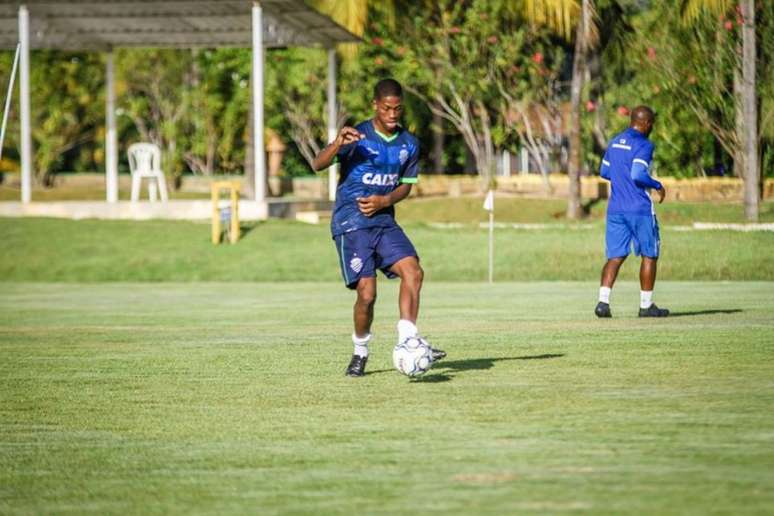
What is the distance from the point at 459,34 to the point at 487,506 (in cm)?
3489

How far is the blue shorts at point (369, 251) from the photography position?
1068cm

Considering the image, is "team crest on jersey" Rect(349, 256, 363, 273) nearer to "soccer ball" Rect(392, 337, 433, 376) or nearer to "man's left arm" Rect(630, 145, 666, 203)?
"soccer ball" Rect(392, 337, 433, 376)

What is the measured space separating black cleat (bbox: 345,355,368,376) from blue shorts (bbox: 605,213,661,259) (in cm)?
528

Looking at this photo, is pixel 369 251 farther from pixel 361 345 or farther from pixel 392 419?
pixel 392 419

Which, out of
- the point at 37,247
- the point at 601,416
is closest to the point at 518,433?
the point at 601,416

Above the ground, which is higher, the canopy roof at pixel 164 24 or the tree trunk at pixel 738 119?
the canopy roof at pixel 164 24

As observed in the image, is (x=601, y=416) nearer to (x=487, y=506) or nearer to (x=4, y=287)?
(x=487, y=506)

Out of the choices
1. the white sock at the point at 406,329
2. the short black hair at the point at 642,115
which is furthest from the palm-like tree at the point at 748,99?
the white sock at the point at 406,329

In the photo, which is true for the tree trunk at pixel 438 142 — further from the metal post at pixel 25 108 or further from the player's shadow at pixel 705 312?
the player's shadow at pixel 705 312

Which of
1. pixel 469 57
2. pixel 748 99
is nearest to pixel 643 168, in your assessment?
pixel 748 99

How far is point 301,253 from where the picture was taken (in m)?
26.9

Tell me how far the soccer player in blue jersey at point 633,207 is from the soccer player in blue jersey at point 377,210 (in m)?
5.06

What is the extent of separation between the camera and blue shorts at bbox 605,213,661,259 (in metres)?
15.7

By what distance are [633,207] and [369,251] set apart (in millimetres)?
5567
